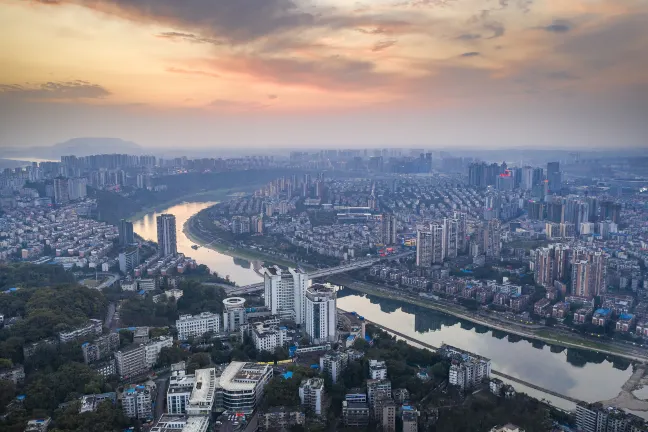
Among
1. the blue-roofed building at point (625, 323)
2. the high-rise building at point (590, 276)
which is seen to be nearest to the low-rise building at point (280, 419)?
the blue-roofed building at point (625, 323)

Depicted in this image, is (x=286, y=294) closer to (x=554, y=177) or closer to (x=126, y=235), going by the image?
(x=126, y=235)

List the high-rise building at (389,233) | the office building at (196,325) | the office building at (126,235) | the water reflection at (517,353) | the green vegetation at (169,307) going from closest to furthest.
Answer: the water reflection at (517,353) → the office building at (196,325) → the green vegetation at (169,307) → the office building at (126,235) → the high-rise building at (389,233)

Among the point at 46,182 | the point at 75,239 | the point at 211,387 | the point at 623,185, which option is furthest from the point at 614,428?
the point at 46,182

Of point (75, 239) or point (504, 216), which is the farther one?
point (504, 216)

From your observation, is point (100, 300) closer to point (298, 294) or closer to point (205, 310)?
point (205, 310)

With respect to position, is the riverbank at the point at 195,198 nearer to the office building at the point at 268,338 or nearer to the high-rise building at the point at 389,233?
the high-rise building at the point at 389,233

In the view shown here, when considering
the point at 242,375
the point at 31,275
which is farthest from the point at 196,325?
the point at 31,275

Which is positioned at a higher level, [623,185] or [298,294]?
[623,185]
